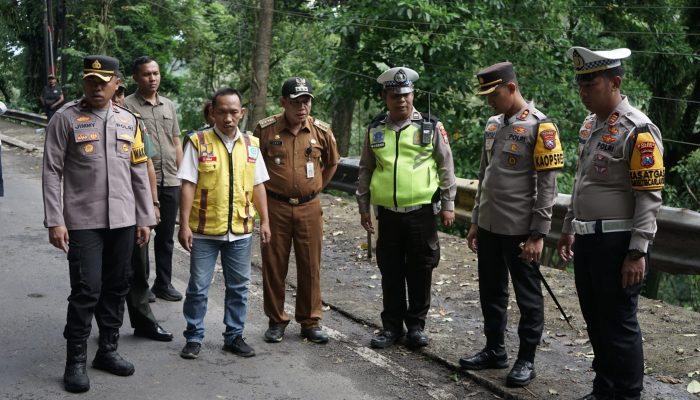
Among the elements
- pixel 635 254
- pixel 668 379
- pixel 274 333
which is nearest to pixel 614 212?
pixel 635 254

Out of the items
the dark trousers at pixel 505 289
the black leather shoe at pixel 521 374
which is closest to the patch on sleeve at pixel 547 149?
the dark trousers at pixel 505 289

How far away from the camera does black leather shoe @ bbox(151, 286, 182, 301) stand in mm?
6973

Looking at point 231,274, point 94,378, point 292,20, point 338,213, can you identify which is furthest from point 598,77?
point 292,20

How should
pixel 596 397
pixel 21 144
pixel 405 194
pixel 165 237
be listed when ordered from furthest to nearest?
pixel 21 144, pixel 165 237, pixel 405 194, pixel 596 397

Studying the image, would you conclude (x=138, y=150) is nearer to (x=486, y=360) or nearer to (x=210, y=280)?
(x=210, y=280)

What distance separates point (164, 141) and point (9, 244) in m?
3.14

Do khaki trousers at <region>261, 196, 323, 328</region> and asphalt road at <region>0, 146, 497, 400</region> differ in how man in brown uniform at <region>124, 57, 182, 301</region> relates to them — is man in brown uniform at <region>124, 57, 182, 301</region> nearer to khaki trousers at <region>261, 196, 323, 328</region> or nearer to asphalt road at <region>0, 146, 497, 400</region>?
asphalt road at <region>0, 146, 497, 400</region>

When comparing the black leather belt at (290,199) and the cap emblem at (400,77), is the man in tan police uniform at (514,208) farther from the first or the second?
the black leather belt at (290,199)

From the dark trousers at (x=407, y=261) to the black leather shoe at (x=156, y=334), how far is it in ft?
5.30

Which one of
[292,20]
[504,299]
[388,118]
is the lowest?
[504,299]

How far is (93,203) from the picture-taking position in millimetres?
4949

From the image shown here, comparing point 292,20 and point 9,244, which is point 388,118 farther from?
point 292,20

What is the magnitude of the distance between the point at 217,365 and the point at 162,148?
7.34 ft

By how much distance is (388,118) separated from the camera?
5.92 meters
